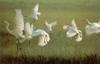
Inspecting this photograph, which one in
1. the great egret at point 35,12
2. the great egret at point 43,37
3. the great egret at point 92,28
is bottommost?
the great egret at point 43,37

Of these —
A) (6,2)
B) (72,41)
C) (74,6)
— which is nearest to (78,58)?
(72,41)

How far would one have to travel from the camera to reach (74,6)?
88 cm

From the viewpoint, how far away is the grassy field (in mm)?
882

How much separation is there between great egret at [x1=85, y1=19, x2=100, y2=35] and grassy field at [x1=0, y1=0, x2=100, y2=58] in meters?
0.01

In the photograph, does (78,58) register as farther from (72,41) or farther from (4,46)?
(4,46)

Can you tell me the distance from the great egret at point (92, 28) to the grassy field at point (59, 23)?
0.05 feet

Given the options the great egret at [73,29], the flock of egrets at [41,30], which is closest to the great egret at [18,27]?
the flock of egrets at [41,30]

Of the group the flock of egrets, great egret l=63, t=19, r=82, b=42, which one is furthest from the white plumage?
great egret l=63, t=19, r=82, b=42

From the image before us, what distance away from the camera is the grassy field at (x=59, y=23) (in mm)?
882

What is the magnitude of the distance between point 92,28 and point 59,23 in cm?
12

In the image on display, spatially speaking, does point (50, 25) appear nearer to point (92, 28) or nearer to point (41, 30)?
point (41, 30)

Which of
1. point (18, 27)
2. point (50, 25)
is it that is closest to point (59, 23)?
point (50, 25)

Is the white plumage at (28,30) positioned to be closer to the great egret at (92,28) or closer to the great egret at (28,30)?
the great egret at (28,30)

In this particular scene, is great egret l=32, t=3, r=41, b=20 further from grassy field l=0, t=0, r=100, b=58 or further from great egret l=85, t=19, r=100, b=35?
great egret l=85, t=19, r=100, b=35
